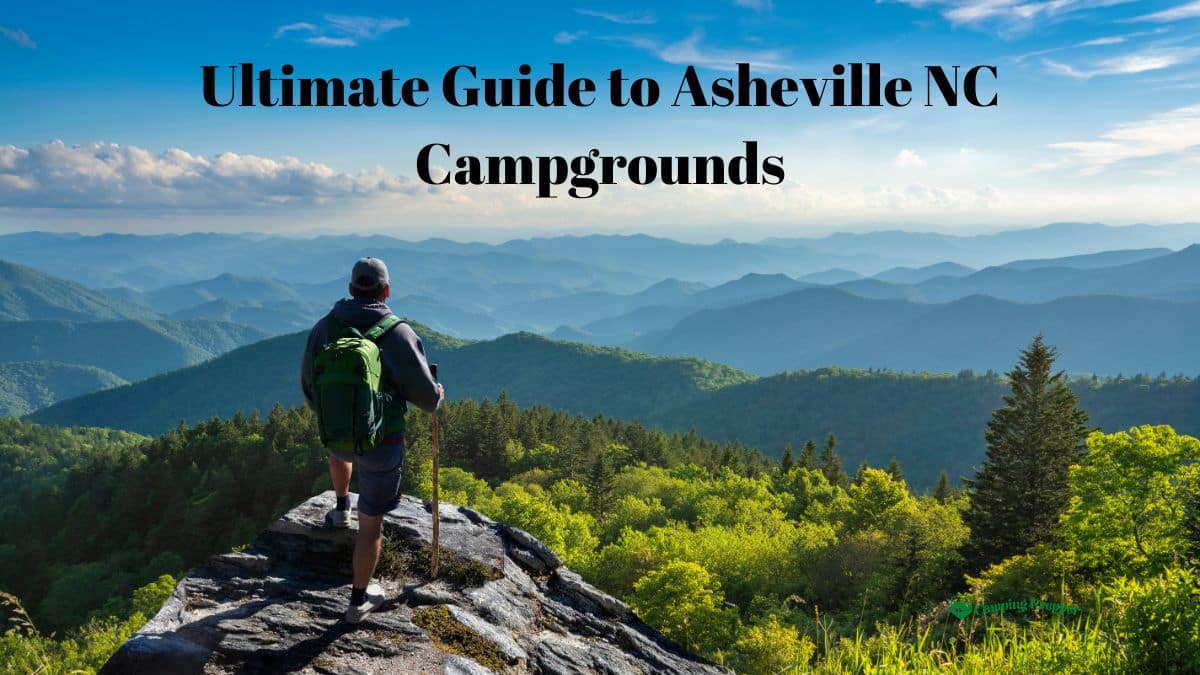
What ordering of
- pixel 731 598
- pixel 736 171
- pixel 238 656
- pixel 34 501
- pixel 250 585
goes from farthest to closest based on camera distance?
pixel 34 501 → pixel 731 598 → pixel 736 171 → pixel 250 585 → pixel 238 656

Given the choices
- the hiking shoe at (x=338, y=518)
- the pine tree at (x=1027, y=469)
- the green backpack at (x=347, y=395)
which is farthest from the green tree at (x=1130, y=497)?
the green backpack at (x=347, y=395)

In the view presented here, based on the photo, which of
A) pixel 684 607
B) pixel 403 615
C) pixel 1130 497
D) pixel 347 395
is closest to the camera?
pixel 347 395

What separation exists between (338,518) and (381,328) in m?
3.18

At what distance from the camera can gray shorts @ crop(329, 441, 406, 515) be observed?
7.45 meters

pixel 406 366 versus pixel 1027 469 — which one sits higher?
pixel 406 366

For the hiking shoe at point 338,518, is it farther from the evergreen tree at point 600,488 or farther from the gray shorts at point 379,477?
the evergreen tree at point 600,488

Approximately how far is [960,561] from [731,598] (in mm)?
13611

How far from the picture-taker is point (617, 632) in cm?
932

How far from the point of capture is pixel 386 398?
24.0ft

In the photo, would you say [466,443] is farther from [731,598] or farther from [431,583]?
[431,583]

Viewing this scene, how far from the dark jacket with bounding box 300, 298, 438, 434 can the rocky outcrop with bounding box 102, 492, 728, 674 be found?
231cm

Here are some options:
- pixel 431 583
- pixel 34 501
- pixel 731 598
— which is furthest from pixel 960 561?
pixel 34 501

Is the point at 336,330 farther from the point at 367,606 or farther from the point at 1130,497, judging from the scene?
the point at 1130,497

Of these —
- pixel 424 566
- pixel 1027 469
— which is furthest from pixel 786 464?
pixel 424 566
